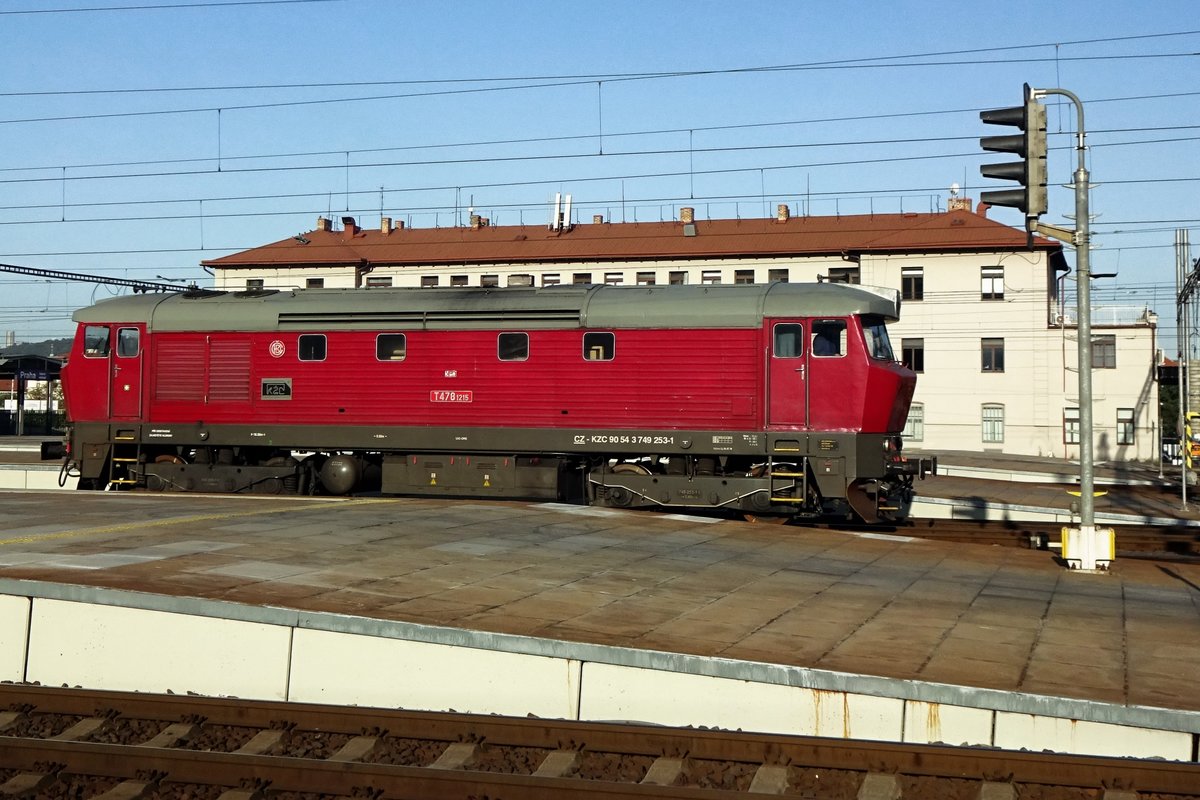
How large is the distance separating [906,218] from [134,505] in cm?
4941

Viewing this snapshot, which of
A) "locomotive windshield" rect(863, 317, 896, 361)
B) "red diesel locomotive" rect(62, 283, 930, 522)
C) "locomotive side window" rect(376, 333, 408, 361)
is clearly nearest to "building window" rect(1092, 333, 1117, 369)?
"red diesel locomotive" rect(62, 283, 930, 522)

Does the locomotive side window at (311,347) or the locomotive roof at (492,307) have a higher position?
the locomotive roof at (492,307)

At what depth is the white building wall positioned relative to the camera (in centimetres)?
5503

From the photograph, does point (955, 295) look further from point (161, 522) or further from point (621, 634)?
point (621, 634)

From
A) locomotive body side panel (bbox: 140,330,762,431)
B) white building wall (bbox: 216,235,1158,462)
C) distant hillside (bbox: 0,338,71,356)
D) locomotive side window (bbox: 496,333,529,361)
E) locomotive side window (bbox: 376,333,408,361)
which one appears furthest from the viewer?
distant hillside (bbox: 0,338,71,356)

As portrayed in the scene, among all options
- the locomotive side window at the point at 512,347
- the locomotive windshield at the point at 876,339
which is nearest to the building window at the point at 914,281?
the locomotive windshield at the point at 876,339

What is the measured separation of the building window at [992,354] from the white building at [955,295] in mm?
51

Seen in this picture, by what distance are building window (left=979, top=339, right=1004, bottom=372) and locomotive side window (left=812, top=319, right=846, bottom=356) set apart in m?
40.3

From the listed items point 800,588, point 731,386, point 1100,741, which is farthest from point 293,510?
point 1100,741

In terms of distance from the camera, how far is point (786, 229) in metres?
61.7

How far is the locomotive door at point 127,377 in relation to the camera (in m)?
23.0

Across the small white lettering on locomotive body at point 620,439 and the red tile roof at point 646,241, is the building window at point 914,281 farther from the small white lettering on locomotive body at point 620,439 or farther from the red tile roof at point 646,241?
the small white lettering on locomotive body at point 620,439

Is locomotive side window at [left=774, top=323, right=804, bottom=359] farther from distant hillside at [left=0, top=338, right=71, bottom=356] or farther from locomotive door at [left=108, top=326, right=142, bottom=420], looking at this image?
distant hillside at [left=0, top=338, right=71, bottom=356]

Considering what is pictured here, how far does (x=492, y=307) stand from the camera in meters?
21.1
